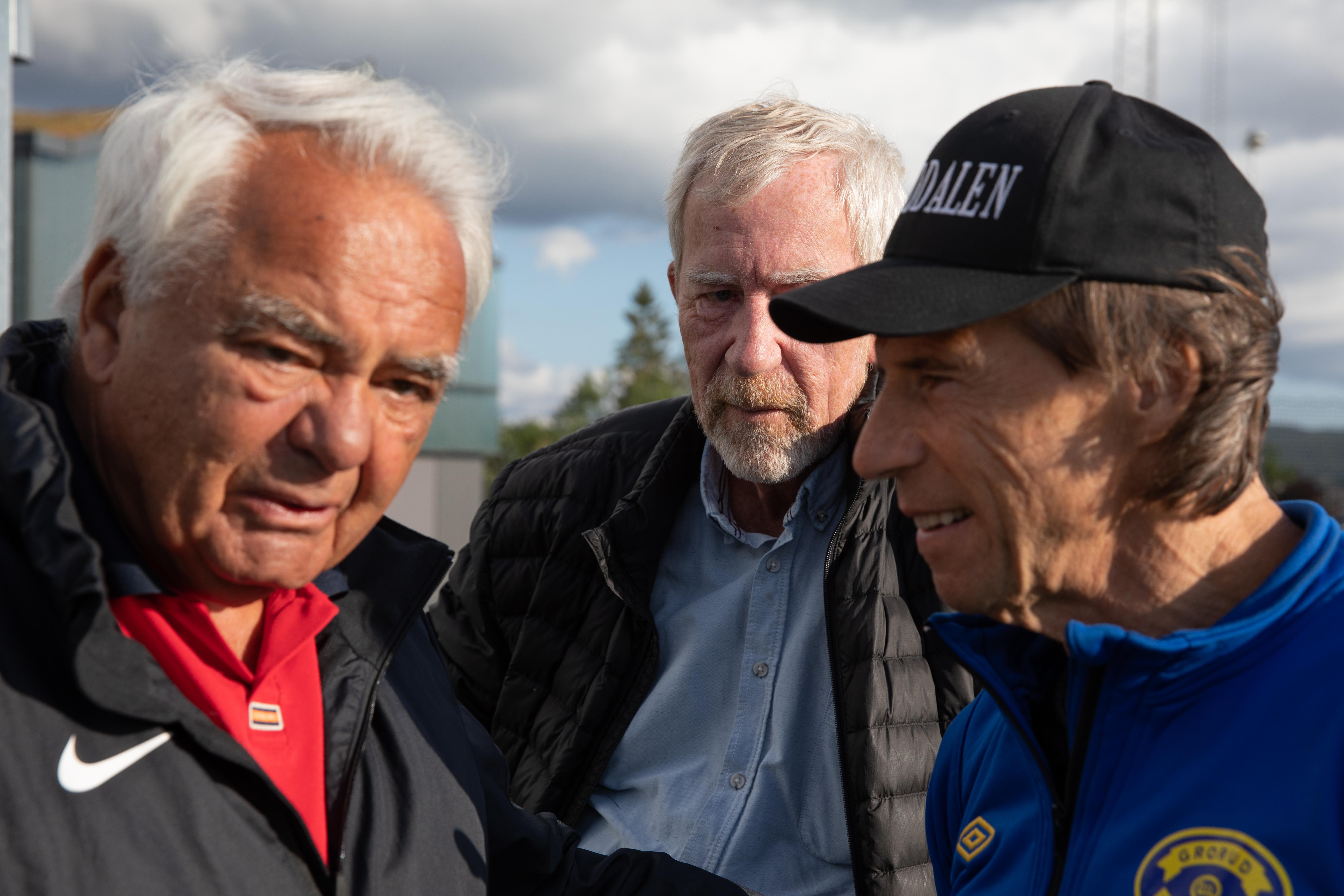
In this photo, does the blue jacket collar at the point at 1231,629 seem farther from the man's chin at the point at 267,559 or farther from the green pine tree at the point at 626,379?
the green pine tree at the point at 626,379

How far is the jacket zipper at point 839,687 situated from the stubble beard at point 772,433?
0.17 metres

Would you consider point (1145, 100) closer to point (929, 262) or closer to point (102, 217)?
point (929, 262)

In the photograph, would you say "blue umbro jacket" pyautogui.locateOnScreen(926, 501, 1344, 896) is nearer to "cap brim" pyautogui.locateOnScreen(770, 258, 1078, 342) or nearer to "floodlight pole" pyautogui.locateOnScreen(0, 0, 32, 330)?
"cap brim" pyautogui.locateOnScreen(770, 258, 1078, 342)

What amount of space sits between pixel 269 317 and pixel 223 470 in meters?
0.22

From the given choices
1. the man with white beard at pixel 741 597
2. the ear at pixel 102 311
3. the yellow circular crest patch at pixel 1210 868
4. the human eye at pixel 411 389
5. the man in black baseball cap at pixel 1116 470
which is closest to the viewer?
the yellow circular crest patch at pixel 1210 868

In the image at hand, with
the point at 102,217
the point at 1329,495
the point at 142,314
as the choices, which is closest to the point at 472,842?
the point at 142,314

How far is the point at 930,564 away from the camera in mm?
1681

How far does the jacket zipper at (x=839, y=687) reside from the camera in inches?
87.5

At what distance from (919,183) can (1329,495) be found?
14.2 metres

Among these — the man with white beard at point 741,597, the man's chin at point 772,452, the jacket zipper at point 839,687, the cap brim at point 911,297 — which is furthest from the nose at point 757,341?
the cap brim at point 911,297

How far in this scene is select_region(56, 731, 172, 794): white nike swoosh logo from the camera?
4.28ft

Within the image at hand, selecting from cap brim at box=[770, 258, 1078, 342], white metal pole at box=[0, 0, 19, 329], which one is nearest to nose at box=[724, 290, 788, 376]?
cap brim at box=[770, 258, 1078, 342]

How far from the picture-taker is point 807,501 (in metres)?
2.63

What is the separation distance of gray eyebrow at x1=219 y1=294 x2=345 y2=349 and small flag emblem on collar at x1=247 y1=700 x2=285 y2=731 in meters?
0.56
